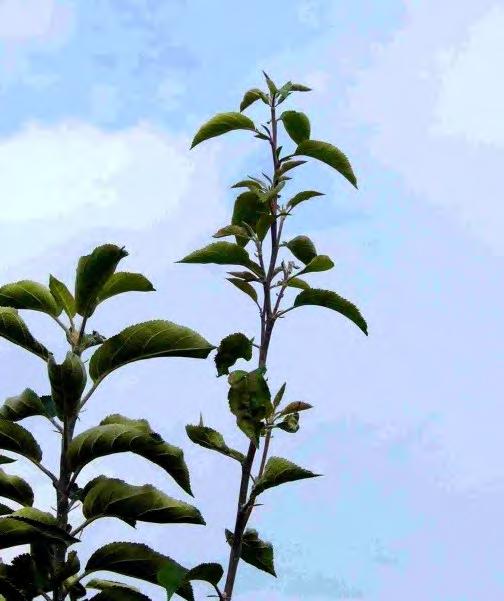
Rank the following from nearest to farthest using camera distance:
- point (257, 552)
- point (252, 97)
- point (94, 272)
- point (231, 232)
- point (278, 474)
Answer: point (278, 474)
point (257, 552)
point (94, 272)
point (231, 232)
point (252, 97)

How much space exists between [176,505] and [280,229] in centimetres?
214

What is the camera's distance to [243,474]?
653cm

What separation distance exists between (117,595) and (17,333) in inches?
80.5

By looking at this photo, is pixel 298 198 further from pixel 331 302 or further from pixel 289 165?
pixel 331 302

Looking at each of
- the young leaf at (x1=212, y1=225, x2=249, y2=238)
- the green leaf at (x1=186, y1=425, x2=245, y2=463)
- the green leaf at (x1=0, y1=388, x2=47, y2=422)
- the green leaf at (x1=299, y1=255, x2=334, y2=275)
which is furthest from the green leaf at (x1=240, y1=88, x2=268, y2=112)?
the green leaf at (x1=0, y1=388, x2=47, y2=422)

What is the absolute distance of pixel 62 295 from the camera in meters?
7.14

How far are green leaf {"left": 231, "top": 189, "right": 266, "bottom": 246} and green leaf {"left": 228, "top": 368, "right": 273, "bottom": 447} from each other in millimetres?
1227

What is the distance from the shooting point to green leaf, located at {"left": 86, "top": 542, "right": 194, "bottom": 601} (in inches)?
→ 273

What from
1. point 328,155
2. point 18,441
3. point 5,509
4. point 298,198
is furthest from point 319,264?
point 5,509

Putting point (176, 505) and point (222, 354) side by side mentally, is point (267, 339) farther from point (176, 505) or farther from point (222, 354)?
point (176, 505)

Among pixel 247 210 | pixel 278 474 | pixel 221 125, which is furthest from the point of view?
pixel 221 125

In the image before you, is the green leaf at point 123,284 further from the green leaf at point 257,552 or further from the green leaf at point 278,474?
the green leaf at point 257,552

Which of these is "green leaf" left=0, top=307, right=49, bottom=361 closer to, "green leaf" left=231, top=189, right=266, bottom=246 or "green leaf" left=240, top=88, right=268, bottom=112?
"green leaf" left=231, top=189, right=266, bottom=246

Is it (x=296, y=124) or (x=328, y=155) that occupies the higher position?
(x=296, y=124)
